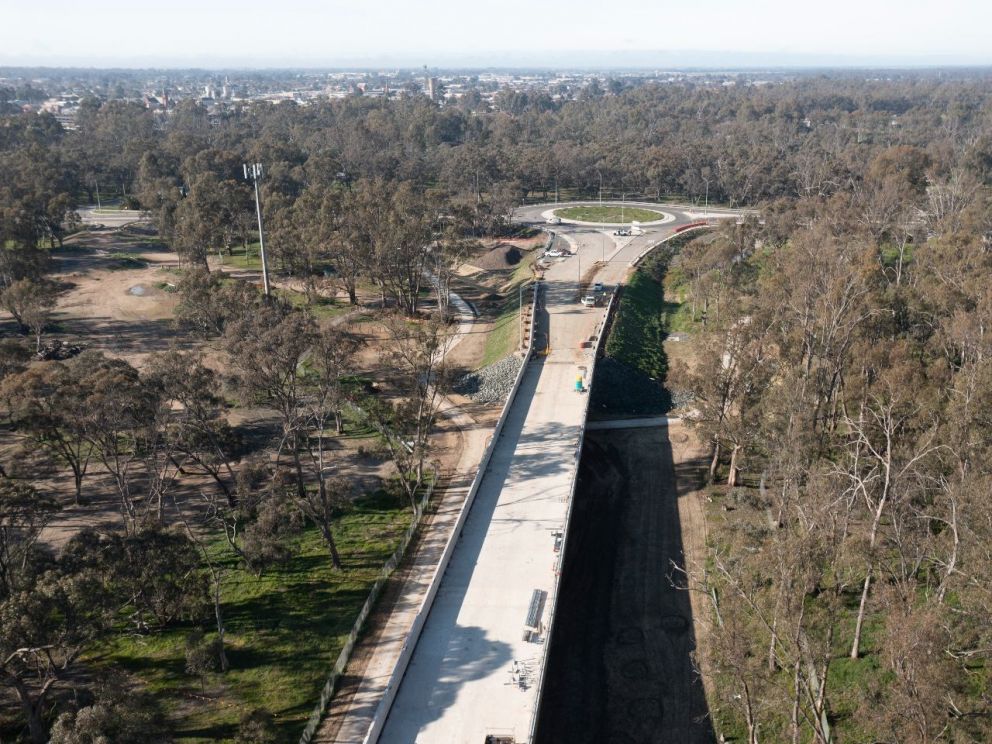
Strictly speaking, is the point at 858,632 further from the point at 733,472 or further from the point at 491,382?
the point at 491,382

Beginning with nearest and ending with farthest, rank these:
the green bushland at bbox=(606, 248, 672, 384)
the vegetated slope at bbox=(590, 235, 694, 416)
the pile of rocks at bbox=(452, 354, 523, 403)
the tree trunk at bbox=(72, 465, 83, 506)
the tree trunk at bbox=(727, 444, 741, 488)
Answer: the tree trunk at bbox=(72, 465, 83, 506), the tree trunk at bbox=(727, 444, 741, 488), the vegetated slope at bbox=(590, 235, 694, 416), the pile of rocks at bbox=(452, 354, 523, 403), the green bushland at bbox=(606, 248, 672, 384)

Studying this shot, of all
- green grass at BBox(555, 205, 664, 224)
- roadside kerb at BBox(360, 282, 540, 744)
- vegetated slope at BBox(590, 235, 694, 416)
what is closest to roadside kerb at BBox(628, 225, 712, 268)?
vegetated slope at BBox(590, 235, 694, 416)

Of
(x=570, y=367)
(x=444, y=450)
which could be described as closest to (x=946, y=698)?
(x=444, y=450)

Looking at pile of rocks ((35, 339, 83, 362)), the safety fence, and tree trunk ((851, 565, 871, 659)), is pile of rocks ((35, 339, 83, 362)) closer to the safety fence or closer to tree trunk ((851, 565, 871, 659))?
the safety fence

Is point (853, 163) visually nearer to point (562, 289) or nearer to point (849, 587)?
point (562, 289)

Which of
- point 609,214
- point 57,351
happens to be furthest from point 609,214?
point 57,351

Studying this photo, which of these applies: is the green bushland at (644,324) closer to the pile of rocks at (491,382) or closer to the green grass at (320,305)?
the pile of rocks at (491,382)
